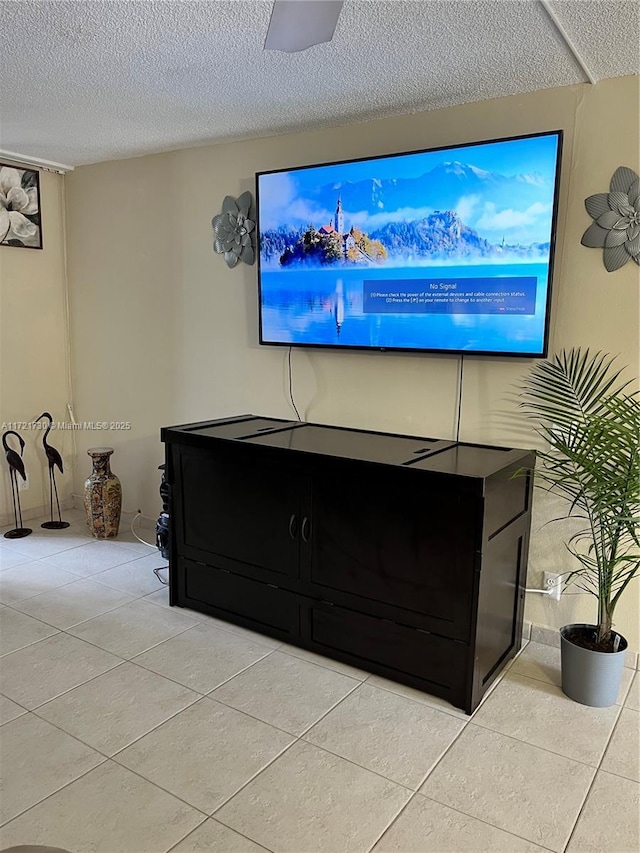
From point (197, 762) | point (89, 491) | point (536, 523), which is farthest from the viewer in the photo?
point (89, 491)

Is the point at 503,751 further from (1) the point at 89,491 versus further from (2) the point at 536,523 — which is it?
(1) the point at 89,491

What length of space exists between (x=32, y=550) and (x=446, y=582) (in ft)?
8.61

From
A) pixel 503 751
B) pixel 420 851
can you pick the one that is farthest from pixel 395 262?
pixel 420 851

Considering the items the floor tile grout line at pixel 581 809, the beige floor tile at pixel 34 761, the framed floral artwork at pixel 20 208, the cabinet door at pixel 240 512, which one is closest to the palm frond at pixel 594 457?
the floor tile grout line at pixel 581 809

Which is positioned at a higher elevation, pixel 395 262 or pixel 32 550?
pixel 395 262

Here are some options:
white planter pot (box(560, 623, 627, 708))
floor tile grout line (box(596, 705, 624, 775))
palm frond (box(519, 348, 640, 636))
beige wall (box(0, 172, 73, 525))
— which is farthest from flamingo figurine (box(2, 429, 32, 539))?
floor tile grout line (box(596, 705, 624, 775))

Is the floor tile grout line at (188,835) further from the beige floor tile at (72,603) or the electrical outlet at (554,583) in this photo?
the electrical outlet at (554,583)

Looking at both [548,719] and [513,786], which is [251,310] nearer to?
[548,719]

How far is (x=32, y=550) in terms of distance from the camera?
12.7 feet

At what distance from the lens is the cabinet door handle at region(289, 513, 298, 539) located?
2.72m

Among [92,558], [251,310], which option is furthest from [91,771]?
[251,310]

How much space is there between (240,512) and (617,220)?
1.93 meters

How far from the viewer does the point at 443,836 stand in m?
1.79

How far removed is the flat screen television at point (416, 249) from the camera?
102 inches
